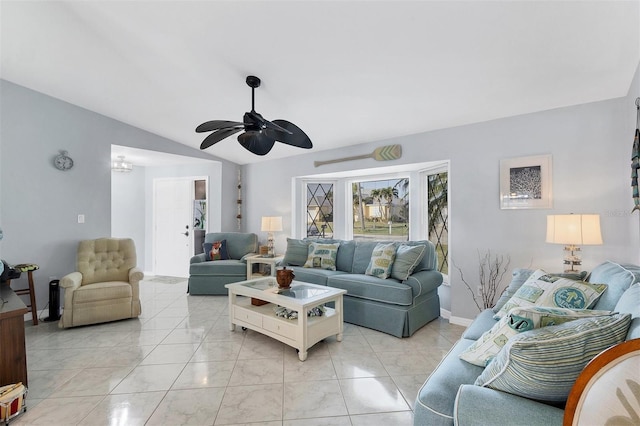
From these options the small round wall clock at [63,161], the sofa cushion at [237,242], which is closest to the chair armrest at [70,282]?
the small round wall clock at [63,161]

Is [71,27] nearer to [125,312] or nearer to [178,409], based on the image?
[125,312]

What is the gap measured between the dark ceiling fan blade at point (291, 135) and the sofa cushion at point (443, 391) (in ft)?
6.27

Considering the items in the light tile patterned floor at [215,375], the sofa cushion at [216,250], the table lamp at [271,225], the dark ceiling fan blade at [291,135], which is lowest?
the light tile patterned floor at [215,375]

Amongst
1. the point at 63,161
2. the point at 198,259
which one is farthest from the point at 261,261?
the point at 63,161

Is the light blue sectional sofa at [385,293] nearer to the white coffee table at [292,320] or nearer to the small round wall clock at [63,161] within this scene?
the white coffee table at [292,320]

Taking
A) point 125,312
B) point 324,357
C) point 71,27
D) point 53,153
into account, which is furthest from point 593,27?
point 53,153

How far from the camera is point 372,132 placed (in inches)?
153

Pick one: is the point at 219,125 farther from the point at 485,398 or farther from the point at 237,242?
the point at 237,242

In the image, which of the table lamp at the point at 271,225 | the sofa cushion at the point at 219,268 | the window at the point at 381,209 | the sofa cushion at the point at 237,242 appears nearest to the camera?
the window at the point at 381,209

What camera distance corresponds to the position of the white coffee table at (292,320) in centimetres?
252

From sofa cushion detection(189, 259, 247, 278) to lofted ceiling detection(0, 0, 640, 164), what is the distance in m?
2.32

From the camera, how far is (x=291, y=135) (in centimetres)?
253

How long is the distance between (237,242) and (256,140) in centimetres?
288

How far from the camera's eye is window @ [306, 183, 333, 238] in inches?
205
